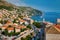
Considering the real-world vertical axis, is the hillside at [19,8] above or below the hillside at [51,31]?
above

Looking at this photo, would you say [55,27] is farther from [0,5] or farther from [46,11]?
[0,5]

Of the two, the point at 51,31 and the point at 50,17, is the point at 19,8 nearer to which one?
the point at 50,17

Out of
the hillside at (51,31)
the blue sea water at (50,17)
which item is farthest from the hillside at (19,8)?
the hillside at (51,31)

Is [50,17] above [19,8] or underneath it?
underneath

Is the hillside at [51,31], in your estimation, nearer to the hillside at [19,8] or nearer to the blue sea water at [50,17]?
the blue sea water at [50,17]

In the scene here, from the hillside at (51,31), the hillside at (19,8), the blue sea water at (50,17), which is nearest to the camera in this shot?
the hillside at (51,31)

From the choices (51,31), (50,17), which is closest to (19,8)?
(50,17)

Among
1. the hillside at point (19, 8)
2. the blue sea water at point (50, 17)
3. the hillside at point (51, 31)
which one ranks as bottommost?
the hillside at point (51, 31)

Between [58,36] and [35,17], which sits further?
[35,17]

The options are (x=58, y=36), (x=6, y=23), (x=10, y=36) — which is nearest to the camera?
(x=58, y=36)

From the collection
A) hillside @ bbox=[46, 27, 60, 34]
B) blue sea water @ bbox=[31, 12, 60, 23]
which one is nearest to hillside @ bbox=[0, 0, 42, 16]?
blue sea water @ bbox=[31, 12, 60, 23]

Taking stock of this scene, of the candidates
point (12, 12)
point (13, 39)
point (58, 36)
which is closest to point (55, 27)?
point (58, 36)
